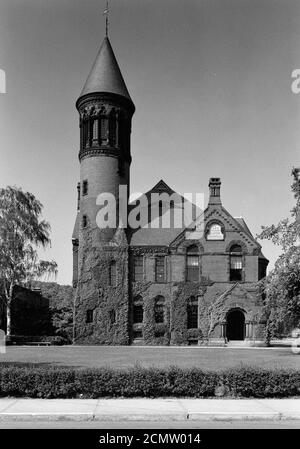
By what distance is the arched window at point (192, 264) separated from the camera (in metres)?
51.3

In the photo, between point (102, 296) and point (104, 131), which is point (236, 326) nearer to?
point (102, 296)

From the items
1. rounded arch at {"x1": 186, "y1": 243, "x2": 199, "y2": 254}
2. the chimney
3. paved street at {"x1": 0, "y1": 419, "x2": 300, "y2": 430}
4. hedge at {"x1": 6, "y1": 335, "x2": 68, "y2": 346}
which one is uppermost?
the chimney

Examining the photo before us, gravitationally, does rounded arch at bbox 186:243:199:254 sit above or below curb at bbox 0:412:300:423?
above

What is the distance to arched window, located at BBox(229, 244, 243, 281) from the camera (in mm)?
51000

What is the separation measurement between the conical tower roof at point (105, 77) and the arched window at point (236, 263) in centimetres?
1773

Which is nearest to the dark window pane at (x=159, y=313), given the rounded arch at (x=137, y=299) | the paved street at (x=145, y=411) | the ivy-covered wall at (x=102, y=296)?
the rounded arch at (x=137, y=299)

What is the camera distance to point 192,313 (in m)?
50.7

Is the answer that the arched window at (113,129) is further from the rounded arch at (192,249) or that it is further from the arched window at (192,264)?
the arched window at (192,264)

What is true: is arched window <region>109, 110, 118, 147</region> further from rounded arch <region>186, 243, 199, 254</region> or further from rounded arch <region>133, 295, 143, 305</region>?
rounded arch <region>133, 295, 143, 305</region>

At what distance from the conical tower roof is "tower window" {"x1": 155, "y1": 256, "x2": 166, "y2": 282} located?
51.9 feet

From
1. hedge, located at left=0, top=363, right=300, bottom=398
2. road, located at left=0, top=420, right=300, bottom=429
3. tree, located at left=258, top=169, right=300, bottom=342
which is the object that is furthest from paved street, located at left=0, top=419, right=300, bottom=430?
tree, located at left=258, top=169, right=300, bottom=342

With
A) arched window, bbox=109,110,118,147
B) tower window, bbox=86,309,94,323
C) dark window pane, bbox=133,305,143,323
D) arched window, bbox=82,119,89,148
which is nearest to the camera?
tower window, bbox=86,309,94,323

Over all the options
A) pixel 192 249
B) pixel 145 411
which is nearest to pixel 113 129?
pixel 192 249
